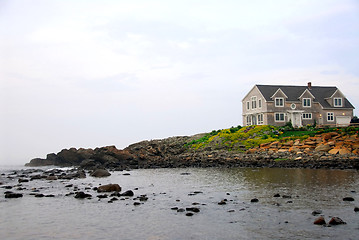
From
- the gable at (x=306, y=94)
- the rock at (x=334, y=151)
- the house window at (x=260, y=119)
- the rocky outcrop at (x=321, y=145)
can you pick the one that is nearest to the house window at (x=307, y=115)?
the gable at (x=306, y=94)

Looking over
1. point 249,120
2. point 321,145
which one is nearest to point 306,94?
point 249,120

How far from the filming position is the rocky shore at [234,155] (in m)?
39.1

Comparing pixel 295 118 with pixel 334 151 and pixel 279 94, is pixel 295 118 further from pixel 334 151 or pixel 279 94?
pixel 334 151

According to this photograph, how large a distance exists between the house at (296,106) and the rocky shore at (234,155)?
14059mm

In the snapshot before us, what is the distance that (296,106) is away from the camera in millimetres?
63750

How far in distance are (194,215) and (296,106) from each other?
5272 cm

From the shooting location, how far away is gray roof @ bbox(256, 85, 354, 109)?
6419 centimetres

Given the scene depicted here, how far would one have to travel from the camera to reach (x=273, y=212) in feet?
52.4

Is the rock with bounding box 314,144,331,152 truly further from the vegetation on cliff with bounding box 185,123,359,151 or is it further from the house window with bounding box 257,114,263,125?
the house window with bounding box 257,114,263,125

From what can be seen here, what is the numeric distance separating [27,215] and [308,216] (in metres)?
13.1

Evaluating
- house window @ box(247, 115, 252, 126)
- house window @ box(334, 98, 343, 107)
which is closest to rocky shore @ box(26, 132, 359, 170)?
house window @ box(247, 115, 252, 126)

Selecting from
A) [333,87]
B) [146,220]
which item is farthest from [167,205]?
[333,87]

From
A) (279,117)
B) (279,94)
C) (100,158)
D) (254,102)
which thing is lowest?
(100,158)

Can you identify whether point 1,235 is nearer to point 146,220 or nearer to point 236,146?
point 146,220
